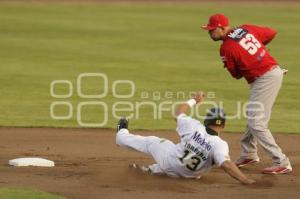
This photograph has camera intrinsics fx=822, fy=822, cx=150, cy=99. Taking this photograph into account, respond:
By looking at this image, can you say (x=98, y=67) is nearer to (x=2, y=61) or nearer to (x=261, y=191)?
(x=2, y=61)

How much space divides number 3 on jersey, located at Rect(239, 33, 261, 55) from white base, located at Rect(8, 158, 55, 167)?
105 inches

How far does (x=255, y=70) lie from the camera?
9.45m

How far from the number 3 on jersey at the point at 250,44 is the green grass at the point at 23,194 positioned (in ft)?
9.43

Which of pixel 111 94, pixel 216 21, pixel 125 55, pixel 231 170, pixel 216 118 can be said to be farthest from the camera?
pixel 125 55

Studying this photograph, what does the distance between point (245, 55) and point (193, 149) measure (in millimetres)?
1391

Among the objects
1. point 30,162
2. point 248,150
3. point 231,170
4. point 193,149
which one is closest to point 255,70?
point 248,150

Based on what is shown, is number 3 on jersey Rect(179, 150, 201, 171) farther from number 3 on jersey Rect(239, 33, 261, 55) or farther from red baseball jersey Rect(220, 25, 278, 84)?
number 3 on jersey Rect(239, 33, 261, 55)

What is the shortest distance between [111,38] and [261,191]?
50.0 ft

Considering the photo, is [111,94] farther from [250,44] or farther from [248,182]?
[248,182]

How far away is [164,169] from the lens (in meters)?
9.05

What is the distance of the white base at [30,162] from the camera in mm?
9641

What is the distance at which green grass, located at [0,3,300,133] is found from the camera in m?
14.0

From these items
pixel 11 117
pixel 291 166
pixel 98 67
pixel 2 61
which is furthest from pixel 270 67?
pixel 2 61

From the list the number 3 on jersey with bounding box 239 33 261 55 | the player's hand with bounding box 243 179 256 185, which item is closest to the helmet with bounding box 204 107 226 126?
the player's hand with bounding box 243 179 256 185
